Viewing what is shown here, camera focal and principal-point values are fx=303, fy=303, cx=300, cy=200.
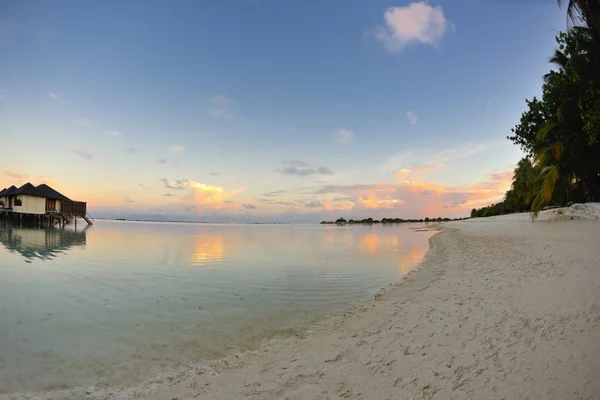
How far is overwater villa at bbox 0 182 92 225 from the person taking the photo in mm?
48438

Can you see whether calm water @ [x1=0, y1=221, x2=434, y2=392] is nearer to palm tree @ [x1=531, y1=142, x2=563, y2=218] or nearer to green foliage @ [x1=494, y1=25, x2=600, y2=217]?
green foliage @ [x1=494, y1=25, x2=600, y2=217]

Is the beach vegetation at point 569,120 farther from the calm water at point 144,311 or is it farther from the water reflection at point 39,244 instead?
the water reflection at point 39,244

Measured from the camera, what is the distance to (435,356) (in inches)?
169

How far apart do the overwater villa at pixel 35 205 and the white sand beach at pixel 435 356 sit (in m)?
59.7

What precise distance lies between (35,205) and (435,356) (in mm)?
63812

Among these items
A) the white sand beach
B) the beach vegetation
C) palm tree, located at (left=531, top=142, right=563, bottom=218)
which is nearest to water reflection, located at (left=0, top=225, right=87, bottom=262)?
the white sand beach

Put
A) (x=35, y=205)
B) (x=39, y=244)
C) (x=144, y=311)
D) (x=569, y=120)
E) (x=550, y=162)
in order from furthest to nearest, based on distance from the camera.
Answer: (x=35, y=205), (x=39, y=244), (x=550, y=162), (x=569, y=120), (x=144, y=311)

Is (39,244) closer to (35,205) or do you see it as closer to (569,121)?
(35,205)

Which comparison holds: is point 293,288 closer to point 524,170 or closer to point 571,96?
point 571,96

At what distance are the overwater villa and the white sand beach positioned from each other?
59.7m

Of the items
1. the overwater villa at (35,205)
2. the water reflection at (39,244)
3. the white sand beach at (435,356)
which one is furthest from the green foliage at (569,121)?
the overwater villa at (35,205)

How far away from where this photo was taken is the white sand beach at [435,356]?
11.6 feet

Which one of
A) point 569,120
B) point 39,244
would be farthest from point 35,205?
point 569,120

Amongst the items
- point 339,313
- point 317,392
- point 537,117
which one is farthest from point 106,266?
point 537,117
